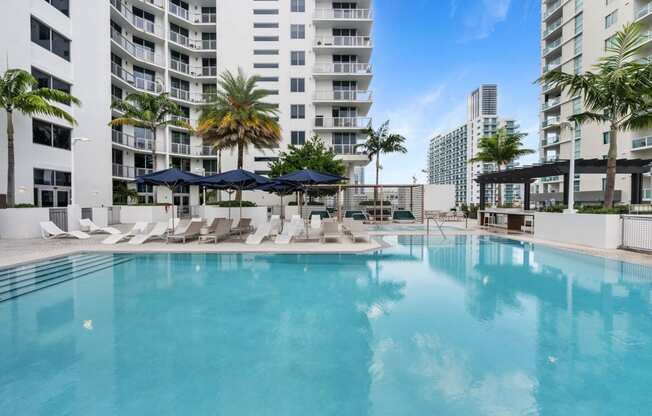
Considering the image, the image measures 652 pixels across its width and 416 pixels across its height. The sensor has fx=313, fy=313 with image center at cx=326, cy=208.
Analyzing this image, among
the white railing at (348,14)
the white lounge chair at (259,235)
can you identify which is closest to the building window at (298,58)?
the white railing at (348,14)

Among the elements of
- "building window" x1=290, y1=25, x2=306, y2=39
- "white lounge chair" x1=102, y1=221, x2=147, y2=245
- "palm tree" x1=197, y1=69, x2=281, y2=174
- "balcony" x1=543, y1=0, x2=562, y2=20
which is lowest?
"white lounge chair" x1=102, y1=221, x2=147, y2=245

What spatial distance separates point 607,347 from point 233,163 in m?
30.3

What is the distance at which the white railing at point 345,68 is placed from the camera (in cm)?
2973

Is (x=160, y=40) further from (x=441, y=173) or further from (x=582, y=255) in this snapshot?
(x=441, y=173)

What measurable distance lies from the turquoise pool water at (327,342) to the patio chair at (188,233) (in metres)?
4.01

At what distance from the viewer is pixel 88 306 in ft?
19.5

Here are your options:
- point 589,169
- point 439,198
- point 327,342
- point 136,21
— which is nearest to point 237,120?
point 327,342

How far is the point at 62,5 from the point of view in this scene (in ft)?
59.8

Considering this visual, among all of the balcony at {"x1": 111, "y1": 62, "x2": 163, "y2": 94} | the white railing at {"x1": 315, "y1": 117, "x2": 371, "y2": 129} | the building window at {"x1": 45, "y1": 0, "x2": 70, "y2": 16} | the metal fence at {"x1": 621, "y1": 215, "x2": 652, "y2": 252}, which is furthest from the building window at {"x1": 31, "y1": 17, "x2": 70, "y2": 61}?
the metal fence at {"x1": 621, "y1": 215, "x2": 652, "y2": 252}

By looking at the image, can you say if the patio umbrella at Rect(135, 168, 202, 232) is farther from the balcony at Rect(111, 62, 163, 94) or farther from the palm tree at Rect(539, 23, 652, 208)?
the balcony at Rect(111, 62, 163, 94)

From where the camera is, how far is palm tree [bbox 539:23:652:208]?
10.8 meters

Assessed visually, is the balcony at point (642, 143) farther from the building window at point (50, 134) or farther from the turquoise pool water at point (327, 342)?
the building window at point (50, 134)

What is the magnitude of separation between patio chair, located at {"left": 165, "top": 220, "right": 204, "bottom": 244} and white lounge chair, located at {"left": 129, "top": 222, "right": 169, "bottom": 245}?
538mm

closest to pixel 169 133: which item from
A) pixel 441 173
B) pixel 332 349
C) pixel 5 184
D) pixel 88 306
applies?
pixel 5 184
